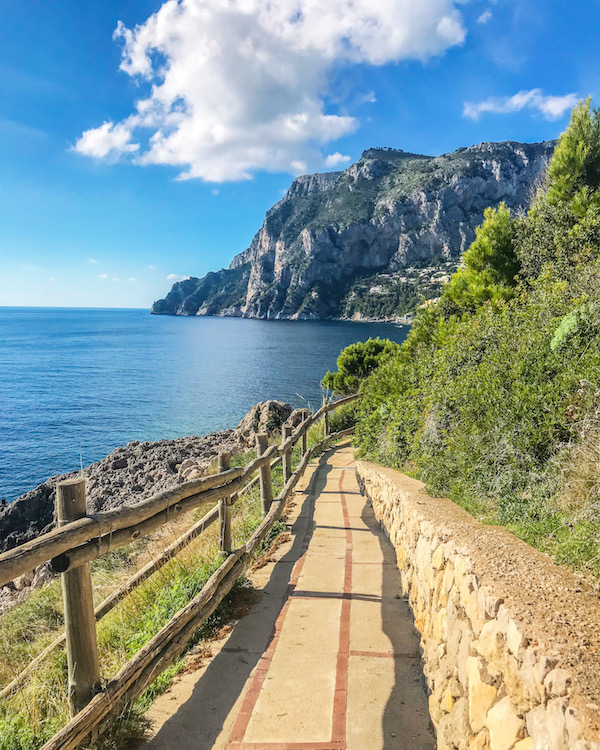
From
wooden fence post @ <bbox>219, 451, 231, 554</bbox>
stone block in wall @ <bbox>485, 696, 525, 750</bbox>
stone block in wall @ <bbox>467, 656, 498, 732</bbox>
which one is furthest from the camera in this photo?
wooden fence post @ <bbox>219, 451, 231, 554</bbox>

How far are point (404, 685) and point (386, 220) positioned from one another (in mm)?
145134

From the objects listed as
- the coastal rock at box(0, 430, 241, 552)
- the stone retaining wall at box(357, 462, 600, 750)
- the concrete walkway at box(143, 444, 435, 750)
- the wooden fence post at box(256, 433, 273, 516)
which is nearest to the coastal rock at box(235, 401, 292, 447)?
the coastal rock at box(0, 430, 241, 552)

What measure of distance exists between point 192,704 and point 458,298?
1234cm

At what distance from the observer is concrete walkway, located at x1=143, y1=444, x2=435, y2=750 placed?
2.98 metres

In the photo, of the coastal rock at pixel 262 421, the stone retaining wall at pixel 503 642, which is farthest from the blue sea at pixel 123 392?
the stone retaining wall at pixel 503 642

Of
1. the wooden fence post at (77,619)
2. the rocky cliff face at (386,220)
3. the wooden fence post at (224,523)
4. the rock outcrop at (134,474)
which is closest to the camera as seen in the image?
the wooden fence post at (77,619)

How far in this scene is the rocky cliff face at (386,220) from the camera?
130m

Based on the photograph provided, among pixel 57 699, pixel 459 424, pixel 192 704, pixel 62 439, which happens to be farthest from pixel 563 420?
pixel 62 439

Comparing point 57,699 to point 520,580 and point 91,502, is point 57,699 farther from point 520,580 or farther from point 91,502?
point 91,502

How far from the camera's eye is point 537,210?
13.2 meters

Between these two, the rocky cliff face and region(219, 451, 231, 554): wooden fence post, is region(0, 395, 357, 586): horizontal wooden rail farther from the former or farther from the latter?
the rocky cliff face

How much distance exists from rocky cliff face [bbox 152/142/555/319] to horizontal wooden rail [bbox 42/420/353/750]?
136m

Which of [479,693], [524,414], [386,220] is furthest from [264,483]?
[386,220]

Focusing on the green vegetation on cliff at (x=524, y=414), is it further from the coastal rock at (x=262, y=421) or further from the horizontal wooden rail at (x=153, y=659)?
the coastal rock at (x=262, y=421)
